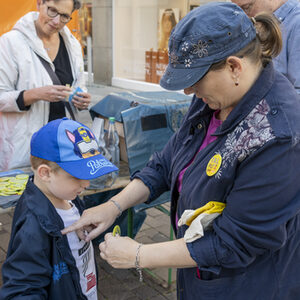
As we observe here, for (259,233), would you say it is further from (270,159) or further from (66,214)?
(66,214)

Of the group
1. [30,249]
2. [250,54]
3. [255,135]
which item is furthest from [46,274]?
[250,54]

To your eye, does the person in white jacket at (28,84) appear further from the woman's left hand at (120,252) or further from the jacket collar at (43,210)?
the woman's left hand at (120,252)

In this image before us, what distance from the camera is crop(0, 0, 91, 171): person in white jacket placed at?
103 inches

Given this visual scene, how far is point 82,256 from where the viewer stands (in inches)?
67.6

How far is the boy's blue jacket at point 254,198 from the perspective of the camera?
3.71 feet

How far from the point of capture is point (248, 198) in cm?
116

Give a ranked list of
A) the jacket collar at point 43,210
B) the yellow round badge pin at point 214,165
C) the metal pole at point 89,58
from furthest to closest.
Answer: the metal pole at point 89,58
the jacket collar at point 43,210
the yellow round badge pin at point 214,165

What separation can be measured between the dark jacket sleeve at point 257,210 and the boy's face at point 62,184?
0.61 m

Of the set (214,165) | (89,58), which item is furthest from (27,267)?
(89,58)

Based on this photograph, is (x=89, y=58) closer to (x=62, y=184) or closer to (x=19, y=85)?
(x=19, y=85)

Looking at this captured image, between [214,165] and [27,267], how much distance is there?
0.83m

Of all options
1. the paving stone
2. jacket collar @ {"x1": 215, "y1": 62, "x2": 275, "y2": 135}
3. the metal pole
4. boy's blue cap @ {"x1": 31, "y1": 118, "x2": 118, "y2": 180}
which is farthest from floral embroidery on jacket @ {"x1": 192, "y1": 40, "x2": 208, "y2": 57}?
the metal pole

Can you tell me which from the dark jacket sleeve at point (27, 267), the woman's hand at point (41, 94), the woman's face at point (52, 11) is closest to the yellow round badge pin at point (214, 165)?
the dark jacket sleeve at point (27, 267)

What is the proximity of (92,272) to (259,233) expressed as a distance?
37.9 inches
